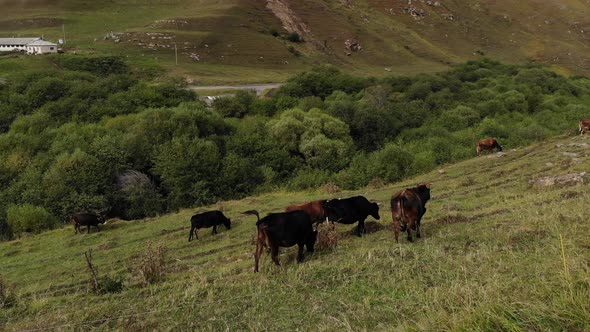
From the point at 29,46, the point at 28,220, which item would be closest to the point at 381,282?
the point at 28,220

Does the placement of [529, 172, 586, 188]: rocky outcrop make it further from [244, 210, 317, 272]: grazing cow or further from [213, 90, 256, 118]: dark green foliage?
[213, 90, 256, 118]: dark green foliage

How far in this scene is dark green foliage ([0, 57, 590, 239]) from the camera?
30672 millimetres

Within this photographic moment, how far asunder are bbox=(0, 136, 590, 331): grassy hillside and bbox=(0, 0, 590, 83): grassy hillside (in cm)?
5842

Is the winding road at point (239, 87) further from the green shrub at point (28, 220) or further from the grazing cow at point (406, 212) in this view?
the grazing cow at point (406, 212)

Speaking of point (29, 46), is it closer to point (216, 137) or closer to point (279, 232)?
point (216, 137)

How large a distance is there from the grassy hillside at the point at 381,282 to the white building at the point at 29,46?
75170 millimetres

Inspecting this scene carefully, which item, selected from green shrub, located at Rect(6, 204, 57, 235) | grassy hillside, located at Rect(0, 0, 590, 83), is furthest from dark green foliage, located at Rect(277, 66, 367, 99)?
green shrub, located at Rect(6, 204, 57, 235)

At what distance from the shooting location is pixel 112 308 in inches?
323

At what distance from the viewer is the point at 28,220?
961 inches

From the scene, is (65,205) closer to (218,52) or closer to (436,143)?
(436,143)

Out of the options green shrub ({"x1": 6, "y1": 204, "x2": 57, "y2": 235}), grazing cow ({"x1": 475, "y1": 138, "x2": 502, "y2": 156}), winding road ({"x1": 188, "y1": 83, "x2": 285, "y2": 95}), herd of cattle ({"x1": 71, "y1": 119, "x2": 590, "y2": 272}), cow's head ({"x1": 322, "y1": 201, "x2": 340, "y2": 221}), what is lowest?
green shrub ({"x1": 6, "y1": 204, "x2": 57, "y2": 235})

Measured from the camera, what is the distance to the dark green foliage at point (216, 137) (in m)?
30.7

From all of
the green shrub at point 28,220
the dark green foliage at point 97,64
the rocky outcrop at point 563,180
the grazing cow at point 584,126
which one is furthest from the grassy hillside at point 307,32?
the rocky outcrop at point 563,180

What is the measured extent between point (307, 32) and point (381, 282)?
341ft
